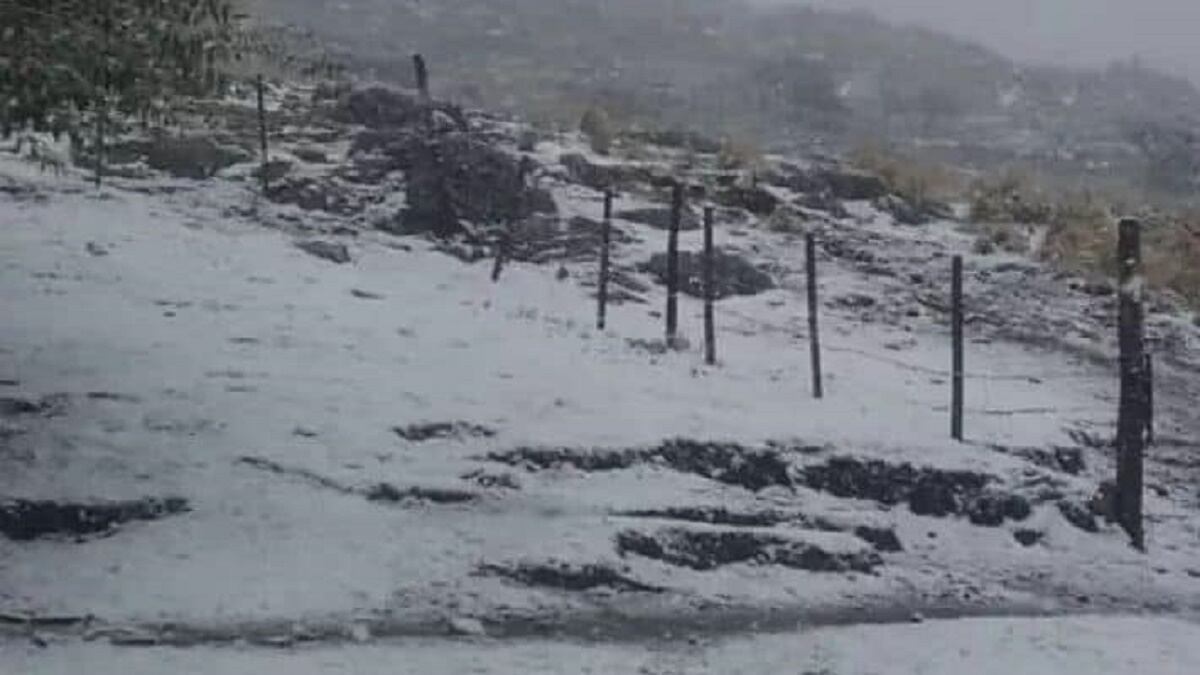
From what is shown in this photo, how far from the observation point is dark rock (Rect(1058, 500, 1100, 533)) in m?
13.9

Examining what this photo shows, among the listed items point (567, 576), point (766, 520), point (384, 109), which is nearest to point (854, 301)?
point (766, 520)

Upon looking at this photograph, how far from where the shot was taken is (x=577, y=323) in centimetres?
1780

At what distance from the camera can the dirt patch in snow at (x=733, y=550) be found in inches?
472

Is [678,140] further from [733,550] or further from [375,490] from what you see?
[375,490]

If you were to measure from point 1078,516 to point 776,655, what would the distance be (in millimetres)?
4237

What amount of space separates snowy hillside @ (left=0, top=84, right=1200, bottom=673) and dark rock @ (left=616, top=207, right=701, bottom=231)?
2.90 m

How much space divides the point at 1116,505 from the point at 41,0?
9.18 metres

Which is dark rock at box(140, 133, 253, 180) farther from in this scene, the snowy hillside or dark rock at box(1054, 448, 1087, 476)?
dark rock at box(1054, 448, 1087, 476)

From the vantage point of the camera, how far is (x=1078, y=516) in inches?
549

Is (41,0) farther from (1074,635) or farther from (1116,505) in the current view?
(1116,505)

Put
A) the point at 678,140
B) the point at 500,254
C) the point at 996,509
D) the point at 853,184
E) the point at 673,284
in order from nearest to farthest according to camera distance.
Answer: the point at 996,509
the point at 673,284
the point at 500,254
the point at 853,184
the point at 678,140

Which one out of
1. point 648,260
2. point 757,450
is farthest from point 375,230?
point 757,450

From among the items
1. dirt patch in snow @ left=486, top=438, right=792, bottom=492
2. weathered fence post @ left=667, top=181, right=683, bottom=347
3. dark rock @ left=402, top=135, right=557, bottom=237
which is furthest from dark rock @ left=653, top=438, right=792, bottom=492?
dark rock @ left=402, top=135, right=557, bottom=237

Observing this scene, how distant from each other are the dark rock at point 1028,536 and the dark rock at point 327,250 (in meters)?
8.75
